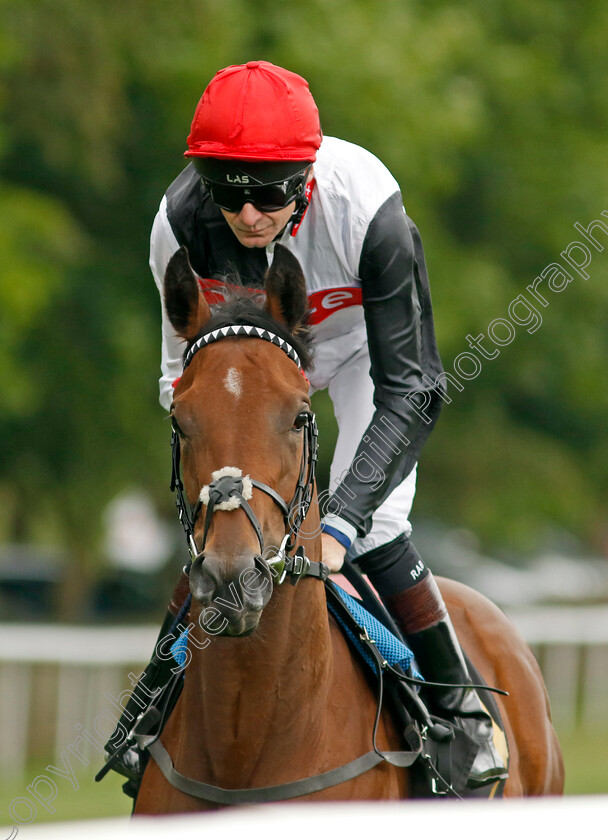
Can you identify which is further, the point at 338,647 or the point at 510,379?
the point at 510,379

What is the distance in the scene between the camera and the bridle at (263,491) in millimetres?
3283

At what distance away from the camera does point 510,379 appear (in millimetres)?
15703

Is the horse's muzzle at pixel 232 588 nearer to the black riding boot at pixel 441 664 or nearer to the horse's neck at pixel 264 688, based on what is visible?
the horse's neck at pixel 264 688

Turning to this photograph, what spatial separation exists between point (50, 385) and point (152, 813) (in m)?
8.83

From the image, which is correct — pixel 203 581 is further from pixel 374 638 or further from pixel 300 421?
pixel 374 638

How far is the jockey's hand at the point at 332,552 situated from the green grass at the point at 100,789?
5.19 m

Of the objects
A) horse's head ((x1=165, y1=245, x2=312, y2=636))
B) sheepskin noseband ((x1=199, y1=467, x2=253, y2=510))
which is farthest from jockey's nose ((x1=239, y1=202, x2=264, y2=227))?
sheepskin noseband ((x1=199, y1=467, x2=253, y2=510))

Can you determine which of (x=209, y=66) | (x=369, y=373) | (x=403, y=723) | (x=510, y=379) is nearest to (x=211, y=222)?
(x=369, y=373)

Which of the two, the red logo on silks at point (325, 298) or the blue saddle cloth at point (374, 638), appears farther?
the red logo on silks at point (325, 298)

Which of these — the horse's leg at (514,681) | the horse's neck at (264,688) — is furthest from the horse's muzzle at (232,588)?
the horse's leg at (514,681)

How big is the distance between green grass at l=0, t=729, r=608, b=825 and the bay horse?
5007 mm

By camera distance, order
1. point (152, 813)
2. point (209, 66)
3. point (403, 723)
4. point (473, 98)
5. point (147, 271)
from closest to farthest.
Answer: point (152, 813) → point (403, 723) → point (209, 66) → point (147, 271) → point (473, 98)

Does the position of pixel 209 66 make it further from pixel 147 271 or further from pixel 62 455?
pixel 62 455

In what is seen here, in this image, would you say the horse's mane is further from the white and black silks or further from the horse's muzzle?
the horse's muzzle
